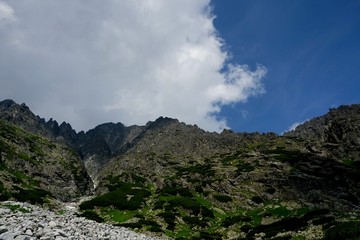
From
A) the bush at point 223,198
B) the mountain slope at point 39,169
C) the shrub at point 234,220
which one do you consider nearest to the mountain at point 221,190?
the bush at point 223,198

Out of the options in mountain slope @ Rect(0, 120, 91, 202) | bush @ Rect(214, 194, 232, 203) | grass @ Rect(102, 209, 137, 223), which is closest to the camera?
grass @ Rect(102, 209, 137, 223)

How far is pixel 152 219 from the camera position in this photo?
6141cm

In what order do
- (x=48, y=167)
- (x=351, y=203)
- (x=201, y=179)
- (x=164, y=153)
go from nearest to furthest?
1. (x=351, y=203)
2. (x=201, y=179)
3. (x=48, y=167)
4. (x=164, y=153)

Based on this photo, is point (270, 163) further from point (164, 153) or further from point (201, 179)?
point (164, 153)

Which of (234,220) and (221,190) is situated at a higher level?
(221,190)

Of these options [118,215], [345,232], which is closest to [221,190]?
[118,215]

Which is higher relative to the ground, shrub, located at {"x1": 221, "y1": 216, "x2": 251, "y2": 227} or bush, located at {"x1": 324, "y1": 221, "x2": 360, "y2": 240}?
shrub, located at {"x1": 221, "y1": 216, "x2": 251, "y2": 227}

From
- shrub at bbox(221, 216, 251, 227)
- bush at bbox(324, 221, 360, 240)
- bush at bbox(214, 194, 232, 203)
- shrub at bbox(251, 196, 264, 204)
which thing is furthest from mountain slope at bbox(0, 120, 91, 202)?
bush at bbox(324, 221, 360, 240)

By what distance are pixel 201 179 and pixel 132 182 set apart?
28.4 m

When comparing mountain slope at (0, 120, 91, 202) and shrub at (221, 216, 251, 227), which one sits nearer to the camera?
shrub at (221, 216, 251, 227)

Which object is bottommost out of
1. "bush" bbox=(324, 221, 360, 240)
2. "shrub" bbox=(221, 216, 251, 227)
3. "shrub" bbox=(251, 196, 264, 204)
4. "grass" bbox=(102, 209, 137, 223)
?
"bush" bbox=(324, 221, 360, 240)

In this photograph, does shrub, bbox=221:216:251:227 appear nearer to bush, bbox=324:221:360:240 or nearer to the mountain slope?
bush, bbox=324:221:360:240

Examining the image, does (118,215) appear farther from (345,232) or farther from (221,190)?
(345,232)

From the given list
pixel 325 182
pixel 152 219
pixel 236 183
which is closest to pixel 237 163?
pixel 236 183
